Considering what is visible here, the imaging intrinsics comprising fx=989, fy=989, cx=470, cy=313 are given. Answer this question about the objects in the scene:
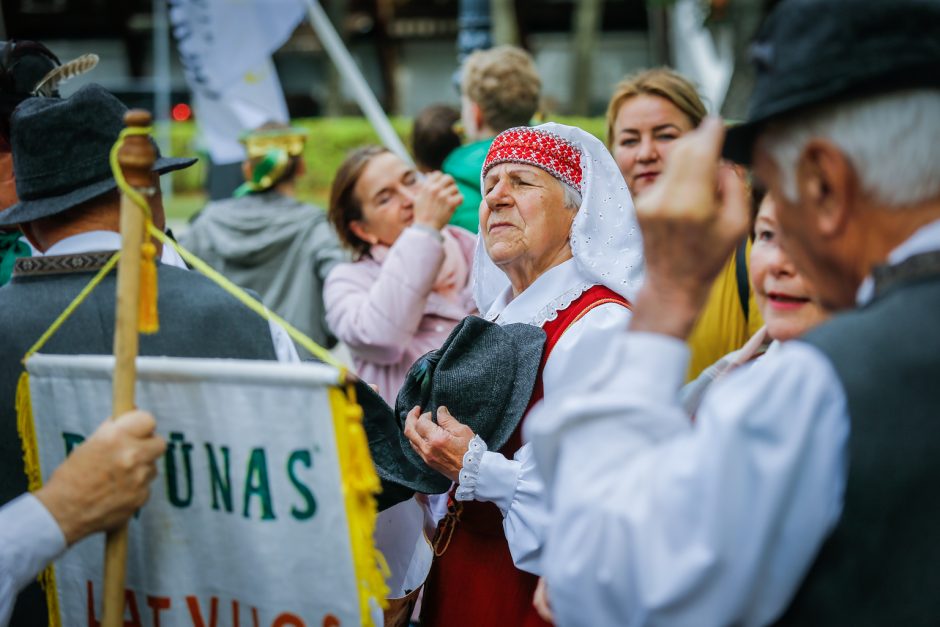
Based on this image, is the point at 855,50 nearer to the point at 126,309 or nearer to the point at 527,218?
the point at 126,309

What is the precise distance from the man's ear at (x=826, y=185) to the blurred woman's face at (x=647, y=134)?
241 cm

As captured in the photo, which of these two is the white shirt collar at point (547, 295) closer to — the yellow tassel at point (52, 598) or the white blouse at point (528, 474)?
the white blouse at point (528, 474)

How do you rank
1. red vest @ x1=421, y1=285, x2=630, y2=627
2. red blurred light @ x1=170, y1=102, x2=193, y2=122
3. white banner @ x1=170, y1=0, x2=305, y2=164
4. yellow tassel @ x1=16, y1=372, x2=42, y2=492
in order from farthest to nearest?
red blurred light @ x1=170, y1=102, x2=193, y2=122, white banner @ x1=170, y1=0, x2=305, y2=164, red vest @ x1=421, y1=285, x2=630, y2=627, yellow tassel @ x1=16, y1=372, x2=42, y2=492

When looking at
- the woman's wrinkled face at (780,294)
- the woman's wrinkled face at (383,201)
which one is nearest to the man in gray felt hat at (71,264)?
the woman's wrinkled face at (780,294)

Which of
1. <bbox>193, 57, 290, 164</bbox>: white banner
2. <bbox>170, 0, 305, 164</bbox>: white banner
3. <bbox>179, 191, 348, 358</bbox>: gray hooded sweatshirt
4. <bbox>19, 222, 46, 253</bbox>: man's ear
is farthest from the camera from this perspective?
<bbox>193, 57, 290, 164</bbox>: white banner

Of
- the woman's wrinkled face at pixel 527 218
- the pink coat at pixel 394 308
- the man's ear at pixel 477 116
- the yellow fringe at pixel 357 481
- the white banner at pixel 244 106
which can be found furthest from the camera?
the white banner at pixel 244 106

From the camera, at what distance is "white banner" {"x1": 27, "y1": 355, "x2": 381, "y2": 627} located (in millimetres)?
1741

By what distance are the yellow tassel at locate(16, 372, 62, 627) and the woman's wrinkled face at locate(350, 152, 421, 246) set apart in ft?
7.12

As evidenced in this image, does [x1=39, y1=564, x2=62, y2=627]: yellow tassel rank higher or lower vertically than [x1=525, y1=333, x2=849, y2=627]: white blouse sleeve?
lower

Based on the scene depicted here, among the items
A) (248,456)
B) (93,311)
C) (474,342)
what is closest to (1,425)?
(93,311)

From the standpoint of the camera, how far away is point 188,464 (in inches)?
73.8

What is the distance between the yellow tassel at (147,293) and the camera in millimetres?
1785

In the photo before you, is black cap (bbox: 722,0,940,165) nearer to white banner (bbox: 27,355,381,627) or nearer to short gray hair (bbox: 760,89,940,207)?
short gray hair (bbox: 760,89,940,207)

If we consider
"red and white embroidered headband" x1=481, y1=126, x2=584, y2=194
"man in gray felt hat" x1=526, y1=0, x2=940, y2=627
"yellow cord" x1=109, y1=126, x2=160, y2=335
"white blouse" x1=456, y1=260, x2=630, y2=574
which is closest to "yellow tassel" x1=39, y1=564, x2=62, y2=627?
"yellow cord" x1=109, y1=126, x2=160, y2=335
